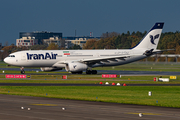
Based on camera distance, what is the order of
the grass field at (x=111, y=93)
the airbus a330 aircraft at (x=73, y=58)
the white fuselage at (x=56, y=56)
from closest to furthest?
Result: the grass field at (x=111, y=93), the airbus a330 aircraft at (x=73, y=58), the white fuselage at (x=56, y=56)

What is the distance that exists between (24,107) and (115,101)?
27.2 ft

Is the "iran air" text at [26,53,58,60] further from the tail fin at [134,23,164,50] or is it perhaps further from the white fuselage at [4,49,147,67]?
the tail fin at [134,23,164,50]

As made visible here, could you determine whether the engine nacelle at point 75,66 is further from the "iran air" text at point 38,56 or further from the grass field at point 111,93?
the grass field at point 111,93

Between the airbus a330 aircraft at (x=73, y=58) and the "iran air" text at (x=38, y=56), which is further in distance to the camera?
the "iran air" text at (x=38, y=56)

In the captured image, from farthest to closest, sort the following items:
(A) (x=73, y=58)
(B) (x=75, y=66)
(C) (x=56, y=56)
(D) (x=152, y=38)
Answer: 1. (D) (x=152, y=38)
2. (A) (x=73, y=58)
3. (C) (x=56, y=56)
4. (B) (x=75, y=66)

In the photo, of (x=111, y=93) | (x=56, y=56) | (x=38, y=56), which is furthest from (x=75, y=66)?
(x=111, y=93)

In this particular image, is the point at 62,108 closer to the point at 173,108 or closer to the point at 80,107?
the point at 80,107

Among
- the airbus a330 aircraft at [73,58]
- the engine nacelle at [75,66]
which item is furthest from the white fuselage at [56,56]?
the engine nacelle at [75,66]

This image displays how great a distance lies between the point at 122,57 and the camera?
65.8 meters

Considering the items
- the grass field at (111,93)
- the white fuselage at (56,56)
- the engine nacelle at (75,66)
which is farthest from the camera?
the white fuselage at (56,56)

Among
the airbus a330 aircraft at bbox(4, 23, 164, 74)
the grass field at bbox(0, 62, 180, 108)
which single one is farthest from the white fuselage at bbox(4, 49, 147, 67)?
the grass field at bbox(0, 62, 180, 108)

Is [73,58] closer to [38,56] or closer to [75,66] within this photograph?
[75,66]

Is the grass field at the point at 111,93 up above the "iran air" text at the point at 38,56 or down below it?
below

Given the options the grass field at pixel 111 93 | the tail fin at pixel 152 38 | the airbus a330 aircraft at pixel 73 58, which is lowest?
the grass field at pixel 111 93
